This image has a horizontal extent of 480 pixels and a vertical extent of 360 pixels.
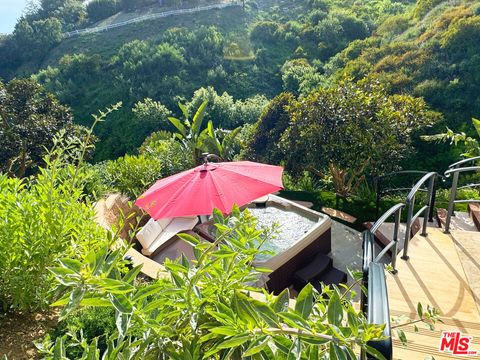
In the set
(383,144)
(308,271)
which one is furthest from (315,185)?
(308,271)

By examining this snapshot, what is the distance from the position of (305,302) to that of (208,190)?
4.26 metres

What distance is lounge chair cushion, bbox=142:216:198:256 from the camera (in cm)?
625

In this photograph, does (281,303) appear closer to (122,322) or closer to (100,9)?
(122,322)

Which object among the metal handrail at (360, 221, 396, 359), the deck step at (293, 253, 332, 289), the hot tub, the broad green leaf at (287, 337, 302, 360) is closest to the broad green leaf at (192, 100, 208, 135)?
the hot tub

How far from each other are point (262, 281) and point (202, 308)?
3842 millimetres

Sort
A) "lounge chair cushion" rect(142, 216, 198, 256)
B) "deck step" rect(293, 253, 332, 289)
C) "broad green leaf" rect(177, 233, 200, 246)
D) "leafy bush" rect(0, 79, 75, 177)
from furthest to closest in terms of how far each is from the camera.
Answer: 1. "leafy bush" rect(0, 79, 75, 177)
2. "lounge chair cushion" rect(142, 216, 198, 256)
3. "deck step" rect(293, 253, 332, 289)
4. "broad green leaf" rect(177, 233, 200, 246)

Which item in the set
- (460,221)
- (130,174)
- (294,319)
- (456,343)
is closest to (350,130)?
(460,221)

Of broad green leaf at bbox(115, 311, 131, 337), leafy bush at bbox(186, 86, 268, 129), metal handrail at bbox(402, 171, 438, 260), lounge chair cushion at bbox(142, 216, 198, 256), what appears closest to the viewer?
broad green leaf at bbox(115, 311, 131, 337)

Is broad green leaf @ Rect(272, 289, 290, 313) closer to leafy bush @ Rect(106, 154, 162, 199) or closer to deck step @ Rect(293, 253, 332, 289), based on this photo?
deck step @ Rect(293, 253, 332, 289)

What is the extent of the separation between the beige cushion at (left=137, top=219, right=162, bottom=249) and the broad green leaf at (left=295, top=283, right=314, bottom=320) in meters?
5.21

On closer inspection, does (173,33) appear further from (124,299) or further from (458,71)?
(124,299)

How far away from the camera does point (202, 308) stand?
1.60 metres

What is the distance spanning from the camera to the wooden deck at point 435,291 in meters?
3.03

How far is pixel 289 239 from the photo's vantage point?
652 cm
